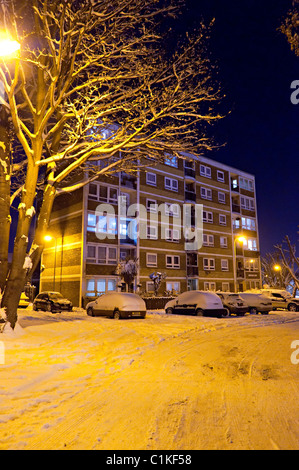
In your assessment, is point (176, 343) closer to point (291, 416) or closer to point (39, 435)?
point (291, 416)

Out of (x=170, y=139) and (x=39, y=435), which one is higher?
(x=170, y=139)

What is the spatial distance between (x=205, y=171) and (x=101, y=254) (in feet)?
62.8

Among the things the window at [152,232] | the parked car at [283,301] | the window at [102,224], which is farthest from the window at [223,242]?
the window at [102,224]

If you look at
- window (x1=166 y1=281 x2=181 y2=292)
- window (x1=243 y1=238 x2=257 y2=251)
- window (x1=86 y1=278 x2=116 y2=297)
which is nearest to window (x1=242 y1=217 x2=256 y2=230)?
window (x1=243 y1=238 x2=257 y2=251)

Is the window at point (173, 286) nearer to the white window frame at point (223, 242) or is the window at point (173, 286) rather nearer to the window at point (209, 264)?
the window at point (209, 264)

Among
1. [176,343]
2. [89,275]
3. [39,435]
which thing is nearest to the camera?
[39,435]

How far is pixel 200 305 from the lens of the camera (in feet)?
61.9

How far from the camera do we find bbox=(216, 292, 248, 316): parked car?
21.0 meters

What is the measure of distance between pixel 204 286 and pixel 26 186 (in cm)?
2975

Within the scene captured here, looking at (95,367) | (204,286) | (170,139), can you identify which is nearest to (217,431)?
Answer: (95,367)

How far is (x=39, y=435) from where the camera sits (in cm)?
366

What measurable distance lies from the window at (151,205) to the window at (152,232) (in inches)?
71.3

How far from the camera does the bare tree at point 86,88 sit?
9.75 meters

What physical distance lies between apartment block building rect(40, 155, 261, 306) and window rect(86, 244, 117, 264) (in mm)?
88
